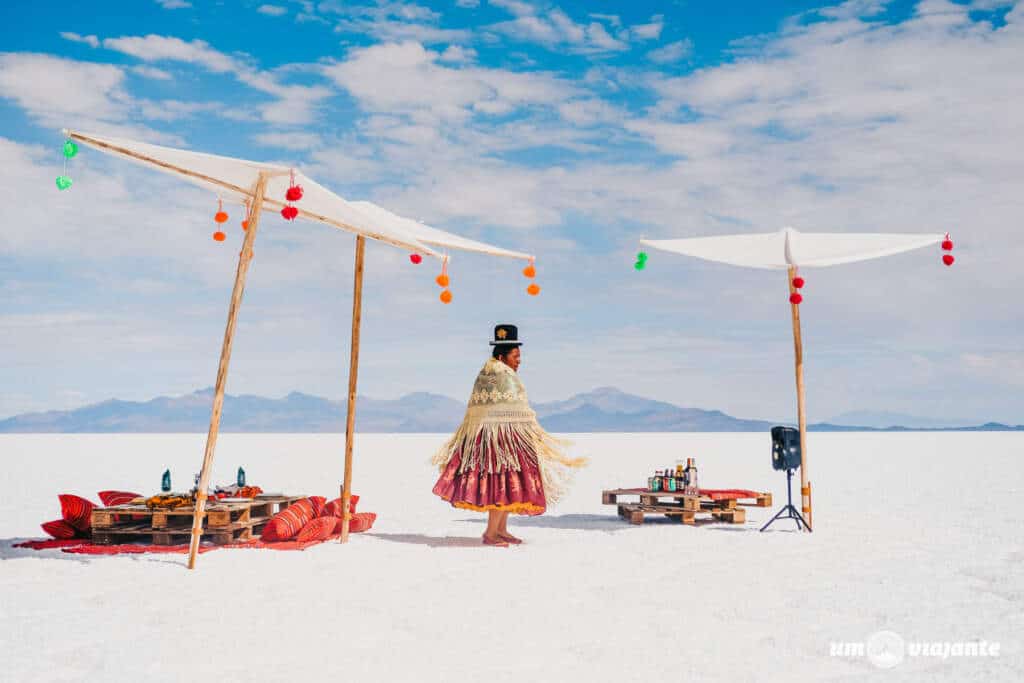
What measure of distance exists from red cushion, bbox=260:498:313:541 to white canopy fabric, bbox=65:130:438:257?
9.11 ft

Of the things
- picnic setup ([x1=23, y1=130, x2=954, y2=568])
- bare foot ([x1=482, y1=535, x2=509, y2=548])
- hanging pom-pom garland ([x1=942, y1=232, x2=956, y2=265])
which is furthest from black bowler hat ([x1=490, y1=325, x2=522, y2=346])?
hanging pom-pom garland ([x1=942, y1=232, x2=956, y2=265])

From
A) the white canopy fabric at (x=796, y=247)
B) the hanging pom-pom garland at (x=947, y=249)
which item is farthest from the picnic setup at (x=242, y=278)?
the hanging pom-pom garland at (x=947, y=249)

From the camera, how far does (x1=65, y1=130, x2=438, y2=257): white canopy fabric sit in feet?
24.2

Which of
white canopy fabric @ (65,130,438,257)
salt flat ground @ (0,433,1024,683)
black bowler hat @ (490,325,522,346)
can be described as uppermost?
white canopy fabric @ (65,130,438,257)

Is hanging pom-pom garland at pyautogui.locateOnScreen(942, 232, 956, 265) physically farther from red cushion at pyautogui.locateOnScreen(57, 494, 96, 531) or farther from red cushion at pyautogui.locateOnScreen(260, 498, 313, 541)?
red cushion at pyautogui.locateOnScreen(57, 494, 96, 531)

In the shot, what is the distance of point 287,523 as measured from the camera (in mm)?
9055

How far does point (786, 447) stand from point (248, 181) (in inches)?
235

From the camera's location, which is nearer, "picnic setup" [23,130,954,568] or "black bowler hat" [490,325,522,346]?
"picnic setup" [23,130,954,568]

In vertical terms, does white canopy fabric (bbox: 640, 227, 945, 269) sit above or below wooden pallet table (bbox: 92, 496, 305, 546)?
above

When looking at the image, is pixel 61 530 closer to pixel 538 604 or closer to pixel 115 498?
pixel 115 498

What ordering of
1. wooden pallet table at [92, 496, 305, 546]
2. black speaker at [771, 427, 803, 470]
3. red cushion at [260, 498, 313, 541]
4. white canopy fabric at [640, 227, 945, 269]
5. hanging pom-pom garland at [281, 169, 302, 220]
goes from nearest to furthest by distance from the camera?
hanging pom-pom garland at [281, 169, 302, 220]
wooden pallet table at [92, 496, 305, 546]
red cushion at [260, 498, 313, 541]
black speaker at [771, 427, 803, 470]
white canopy fabric at [640, 227, 945, 269]

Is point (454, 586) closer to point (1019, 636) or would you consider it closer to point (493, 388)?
point (493, 388)

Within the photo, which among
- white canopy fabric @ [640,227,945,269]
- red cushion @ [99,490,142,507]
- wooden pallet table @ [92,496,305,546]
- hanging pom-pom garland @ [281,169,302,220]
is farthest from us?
white canopy fabric @ [640,227,945,269]

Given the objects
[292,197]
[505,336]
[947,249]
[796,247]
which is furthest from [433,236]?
[947,249]
